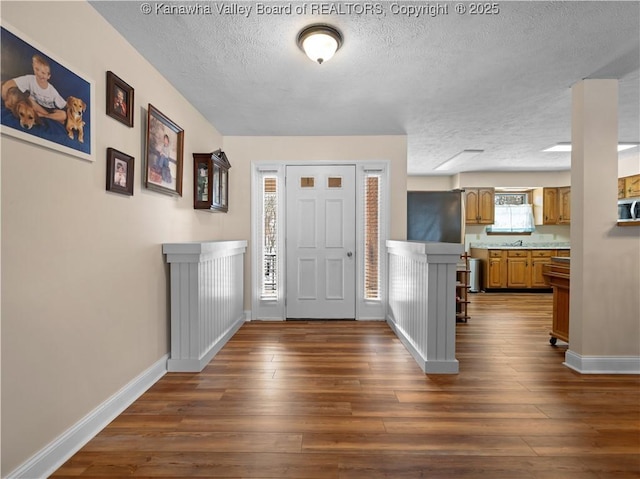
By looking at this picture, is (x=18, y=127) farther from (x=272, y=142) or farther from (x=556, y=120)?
(x=556, y=120)

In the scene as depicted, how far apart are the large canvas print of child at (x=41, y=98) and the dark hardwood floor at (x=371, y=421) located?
1568 mm

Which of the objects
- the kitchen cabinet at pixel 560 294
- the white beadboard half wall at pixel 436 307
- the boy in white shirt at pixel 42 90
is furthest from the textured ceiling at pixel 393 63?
the kitchen cabinet at pixel 560 294

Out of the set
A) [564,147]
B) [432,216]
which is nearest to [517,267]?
[432,216]

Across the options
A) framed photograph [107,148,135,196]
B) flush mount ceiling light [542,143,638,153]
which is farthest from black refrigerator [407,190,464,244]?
framed photograph [107,148,135,196]

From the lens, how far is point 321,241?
4379 millimetres

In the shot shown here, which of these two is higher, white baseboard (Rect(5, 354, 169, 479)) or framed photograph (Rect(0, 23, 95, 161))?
framed photograph (Rect(0, 23, 95, 161))

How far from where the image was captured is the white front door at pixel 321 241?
4367 millimetres

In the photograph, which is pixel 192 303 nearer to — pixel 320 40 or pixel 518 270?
pixel 320 40

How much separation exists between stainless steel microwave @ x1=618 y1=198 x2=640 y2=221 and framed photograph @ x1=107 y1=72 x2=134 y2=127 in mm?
6604

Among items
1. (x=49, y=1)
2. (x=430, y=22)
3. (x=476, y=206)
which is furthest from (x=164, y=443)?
(x=476, y=206)

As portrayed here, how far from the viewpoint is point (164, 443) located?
1787 mm

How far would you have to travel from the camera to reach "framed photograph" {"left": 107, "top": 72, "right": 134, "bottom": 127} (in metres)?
1.99

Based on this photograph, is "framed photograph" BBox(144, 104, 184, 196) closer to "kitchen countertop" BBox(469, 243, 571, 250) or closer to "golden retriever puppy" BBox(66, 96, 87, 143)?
"golden retriever puppy" BBox(66, 96, 87, 143)

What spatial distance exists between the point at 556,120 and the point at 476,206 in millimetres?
3380
